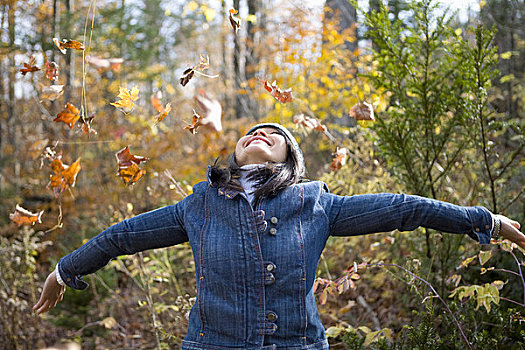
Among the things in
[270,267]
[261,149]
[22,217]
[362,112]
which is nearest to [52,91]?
[22,217]

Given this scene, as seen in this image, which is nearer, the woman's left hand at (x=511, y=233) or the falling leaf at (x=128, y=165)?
the woman's left hand at (x=511, y=233)

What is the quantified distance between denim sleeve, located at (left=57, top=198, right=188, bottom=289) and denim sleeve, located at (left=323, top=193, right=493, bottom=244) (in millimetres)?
643

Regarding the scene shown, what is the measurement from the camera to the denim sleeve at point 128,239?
6.31 ft

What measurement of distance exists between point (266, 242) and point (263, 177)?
0.89ft

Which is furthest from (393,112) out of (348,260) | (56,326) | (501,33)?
(501,33)

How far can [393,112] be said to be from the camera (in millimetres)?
2684

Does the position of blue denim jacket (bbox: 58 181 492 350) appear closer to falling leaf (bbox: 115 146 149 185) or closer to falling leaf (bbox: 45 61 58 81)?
falling leaf (bbox: 115 146 149 185)

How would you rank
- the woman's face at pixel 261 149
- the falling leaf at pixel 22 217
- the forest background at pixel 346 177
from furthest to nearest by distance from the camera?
the forest background at pixel 346 177 → the falling leaf at pixel 22 217 → the woman's face at pixel 261 149

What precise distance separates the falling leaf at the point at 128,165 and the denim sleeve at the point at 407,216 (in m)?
0.96

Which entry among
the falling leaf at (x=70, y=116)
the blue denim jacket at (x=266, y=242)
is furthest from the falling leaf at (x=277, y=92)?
the falling leaf at (x=70, y=116)

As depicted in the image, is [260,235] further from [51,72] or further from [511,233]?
[51,72]

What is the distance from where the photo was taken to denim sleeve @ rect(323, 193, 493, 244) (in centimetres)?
176

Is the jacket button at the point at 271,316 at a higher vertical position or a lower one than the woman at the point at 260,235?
lower

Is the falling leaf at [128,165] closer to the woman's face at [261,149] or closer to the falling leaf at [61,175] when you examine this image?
the falling leaf at [61,175]
